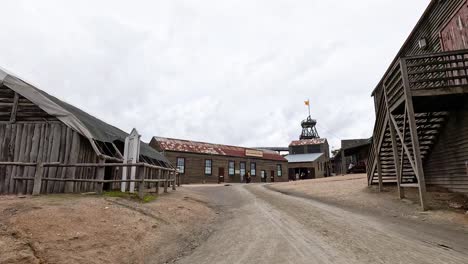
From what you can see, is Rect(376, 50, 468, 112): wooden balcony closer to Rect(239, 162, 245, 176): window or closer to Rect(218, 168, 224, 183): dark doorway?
Rect(218, 168, 224, 183): dark doorway

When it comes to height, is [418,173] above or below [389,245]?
above

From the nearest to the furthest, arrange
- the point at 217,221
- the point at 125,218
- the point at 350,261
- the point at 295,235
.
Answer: the point at 350,261 → the point at 295,235 → the point at 125,218 → the point at 217,221

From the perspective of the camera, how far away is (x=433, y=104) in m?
10.2

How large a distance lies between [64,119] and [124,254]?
7.96 metres

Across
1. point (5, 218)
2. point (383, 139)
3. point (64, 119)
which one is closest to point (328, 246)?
point (5, 218)

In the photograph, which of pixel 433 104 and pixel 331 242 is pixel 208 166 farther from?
pixel 331 242

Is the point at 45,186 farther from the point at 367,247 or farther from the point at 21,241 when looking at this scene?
the point at 367,247

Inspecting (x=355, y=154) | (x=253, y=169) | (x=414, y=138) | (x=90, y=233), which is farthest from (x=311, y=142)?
(x=90, y=233)

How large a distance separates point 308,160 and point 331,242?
4566cm

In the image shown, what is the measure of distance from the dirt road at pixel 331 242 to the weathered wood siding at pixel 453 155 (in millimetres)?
4421

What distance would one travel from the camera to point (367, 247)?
16.5ft

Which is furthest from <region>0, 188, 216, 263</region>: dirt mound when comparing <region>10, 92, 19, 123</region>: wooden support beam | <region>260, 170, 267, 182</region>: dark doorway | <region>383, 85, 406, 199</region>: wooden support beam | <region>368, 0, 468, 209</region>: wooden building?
<region>260, 170, 267, 182</region>: dark doorway

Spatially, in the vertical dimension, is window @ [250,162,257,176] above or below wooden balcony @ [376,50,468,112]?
below

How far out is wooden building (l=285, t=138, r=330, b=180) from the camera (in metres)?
49.1
